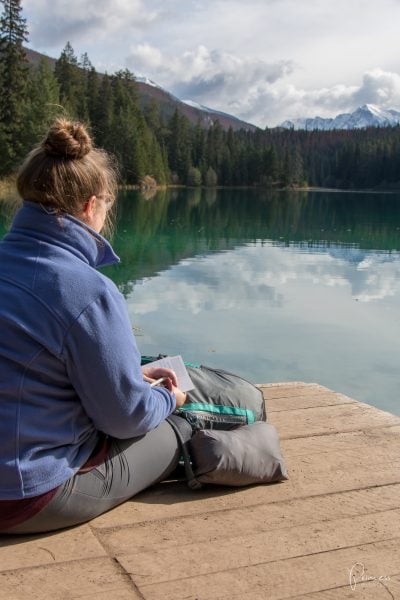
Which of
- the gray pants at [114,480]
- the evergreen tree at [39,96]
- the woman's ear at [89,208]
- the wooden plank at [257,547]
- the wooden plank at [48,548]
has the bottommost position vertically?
the wooden plank at [257,547]

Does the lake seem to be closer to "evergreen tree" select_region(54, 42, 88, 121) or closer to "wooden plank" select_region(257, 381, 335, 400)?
"wooden plank" select_region(257, 381, 335, 400)

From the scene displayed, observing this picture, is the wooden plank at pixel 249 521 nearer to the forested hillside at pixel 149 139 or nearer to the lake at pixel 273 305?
the lake at pixel 273 305

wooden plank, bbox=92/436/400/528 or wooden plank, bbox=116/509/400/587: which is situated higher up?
wooden plank, bbox=116/509/400/587

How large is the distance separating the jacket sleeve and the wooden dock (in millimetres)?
367

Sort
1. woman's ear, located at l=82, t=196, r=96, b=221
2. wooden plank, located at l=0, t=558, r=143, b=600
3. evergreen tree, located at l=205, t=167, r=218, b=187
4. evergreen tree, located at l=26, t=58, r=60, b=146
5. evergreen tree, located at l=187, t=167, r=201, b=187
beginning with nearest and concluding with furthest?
1. wooden plank, located at l=0, t=558, r=143, b=600
2. woman's ear, located at l=82, t=196, r=96, b=221
3. evergreen tree, located at l=26, t=58, r=60, b=146
4. evergreen tree, located at l=187, t=167, r=201, b=187
5. evergreen tree, located at l=205, t=167, r=218, b=187

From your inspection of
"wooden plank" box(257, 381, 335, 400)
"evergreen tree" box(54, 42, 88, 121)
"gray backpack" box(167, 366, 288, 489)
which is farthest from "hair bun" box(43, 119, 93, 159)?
"evergreen tree" box(54, 42, 88, 121)

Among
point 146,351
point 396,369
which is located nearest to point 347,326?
point 396,369

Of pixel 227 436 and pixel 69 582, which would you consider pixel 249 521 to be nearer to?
pixel 227 436

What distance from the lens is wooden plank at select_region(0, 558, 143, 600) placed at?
66.5 inches

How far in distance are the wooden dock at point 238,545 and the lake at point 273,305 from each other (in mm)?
3316

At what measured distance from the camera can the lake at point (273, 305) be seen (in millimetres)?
6734

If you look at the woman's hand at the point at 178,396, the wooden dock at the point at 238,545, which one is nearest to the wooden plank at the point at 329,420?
the wooden dock at the point at 238,545

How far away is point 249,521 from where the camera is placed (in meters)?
2.20

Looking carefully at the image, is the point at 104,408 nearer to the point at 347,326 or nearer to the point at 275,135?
the point at 347,326
